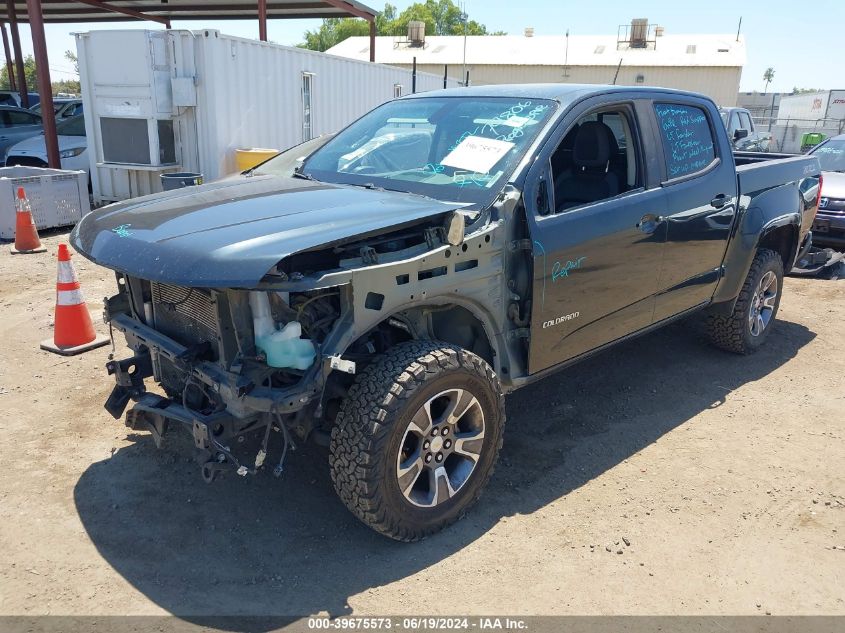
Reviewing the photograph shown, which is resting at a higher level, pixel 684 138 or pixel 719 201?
pixel 684 138

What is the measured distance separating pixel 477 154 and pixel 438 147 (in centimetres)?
34

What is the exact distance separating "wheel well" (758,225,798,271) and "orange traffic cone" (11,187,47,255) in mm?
8050

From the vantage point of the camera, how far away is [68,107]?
14.3m

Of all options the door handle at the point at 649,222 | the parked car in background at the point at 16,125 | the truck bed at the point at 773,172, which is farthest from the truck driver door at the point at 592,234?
the parked car in background at the point at 16,125

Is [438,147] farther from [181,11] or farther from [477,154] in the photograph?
[181,11]

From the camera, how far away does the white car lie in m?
12.0

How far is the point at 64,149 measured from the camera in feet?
39.7

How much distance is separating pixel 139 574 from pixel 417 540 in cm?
121

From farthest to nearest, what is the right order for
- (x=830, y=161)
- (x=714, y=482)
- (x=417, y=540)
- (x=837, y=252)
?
1. (x=830, y=161)
2. (x=837, y=252)
3. (x=714, y=482)
4. (x=417, y=540)

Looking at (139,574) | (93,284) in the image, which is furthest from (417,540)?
(93,284)

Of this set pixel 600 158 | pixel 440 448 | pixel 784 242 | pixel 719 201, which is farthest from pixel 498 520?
pixel 784 242

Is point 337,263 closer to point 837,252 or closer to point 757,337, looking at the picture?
point 757,337

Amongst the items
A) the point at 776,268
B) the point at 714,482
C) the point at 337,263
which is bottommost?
the point at 714,482

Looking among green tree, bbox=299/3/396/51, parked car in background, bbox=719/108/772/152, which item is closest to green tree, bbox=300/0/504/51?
green tree, bbox=299/3/396/51
